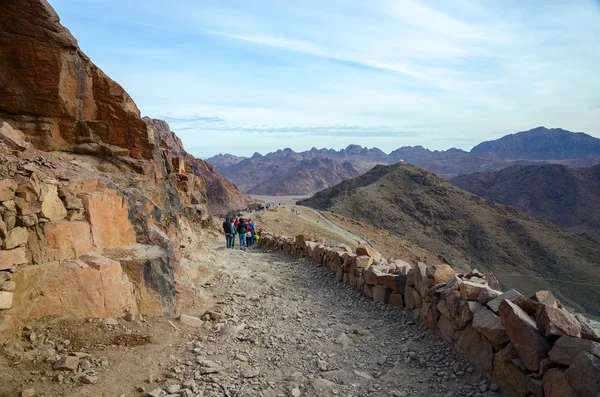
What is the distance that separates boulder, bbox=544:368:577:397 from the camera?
3.70 meters

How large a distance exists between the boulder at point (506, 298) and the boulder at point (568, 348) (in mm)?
857

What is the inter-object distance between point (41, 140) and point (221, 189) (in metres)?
66.1

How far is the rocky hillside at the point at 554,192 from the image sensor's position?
87062 mm

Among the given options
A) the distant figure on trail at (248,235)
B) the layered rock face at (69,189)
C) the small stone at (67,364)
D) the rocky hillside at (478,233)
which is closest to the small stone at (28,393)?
the small stone at (67,364)

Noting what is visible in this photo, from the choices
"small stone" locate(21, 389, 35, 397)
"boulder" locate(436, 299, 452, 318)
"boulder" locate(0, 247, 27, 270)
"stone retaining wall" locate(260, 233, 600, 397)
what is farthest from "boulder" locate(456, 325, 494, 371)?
Answer: "boulder" locate(0, 247, 27, 270)

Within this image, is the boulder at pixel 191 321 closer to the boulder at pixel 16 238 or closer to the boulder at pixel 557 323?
the boulder at pixel 16 238

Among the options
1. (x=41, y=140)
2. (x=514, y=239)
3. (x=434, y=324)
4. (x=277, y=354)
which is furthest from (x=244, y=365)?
(x=514, y=239)

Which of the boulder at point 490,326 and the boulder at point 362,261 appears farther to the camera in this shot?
the boulder at point 362,261

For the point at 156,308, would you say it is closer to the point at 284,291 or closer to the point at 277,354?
the point at 277,354

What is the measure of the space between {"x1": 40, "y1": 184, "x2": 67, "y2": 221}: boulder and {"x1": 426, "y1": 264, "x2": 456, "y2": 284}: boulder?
5988mm

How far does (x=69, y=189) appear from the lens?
261 inches

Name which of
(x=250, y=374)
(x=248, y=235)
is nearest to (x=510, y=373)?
(x=250, y=374)

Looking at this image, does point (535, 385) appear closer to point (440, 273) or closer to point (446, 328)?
point (446, 328)

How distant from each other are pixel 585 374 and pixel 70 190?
7279 mm
